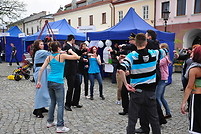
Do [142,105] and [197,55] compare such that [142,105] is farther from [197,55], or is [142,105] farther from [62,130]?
[62,130]

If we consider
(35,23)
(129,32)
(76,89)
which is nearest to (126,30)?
(129,32)

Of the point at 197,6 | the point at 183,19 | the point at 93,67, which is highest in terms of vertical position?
the point at 197,6

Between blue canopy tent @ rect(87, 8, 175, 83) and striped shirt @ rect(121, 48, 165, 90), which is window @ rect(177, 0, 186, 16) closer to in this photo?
blue canopy tent @ rect(87, 8, 175, 83)

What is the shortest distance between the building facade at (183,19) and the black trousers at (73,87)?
598 inches

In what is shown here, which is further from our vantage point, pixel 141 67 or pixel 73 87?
pixel 73 87

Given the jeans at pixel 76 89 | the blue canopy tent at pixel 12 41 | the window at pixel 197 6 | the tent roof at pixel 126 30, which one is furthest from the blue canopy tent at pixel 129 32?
the blue canopy tent at pixel 12 41

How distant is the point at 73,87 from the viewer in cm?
529

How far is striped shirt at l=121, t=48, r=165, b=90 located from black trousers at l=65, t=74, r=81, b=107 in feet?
7.94

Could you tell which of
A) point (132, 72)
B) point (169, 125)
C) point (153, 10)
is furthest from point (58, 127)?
point (153, 10)

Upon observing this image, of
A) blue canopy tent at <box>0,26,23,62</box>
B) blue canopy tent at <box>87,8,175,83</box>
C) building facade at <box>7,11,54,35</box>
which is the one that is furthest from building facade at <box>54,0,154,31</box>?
blue canopy tent at <box>87,8,175,83</box>

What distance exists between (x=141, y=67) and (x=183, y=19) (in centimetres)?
1908

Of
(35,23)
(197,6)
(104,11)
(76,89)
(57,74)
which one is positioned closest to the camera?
(57,74)

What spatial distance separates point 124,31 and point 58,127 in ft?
18.9

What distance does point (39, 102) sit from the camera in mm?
4789
